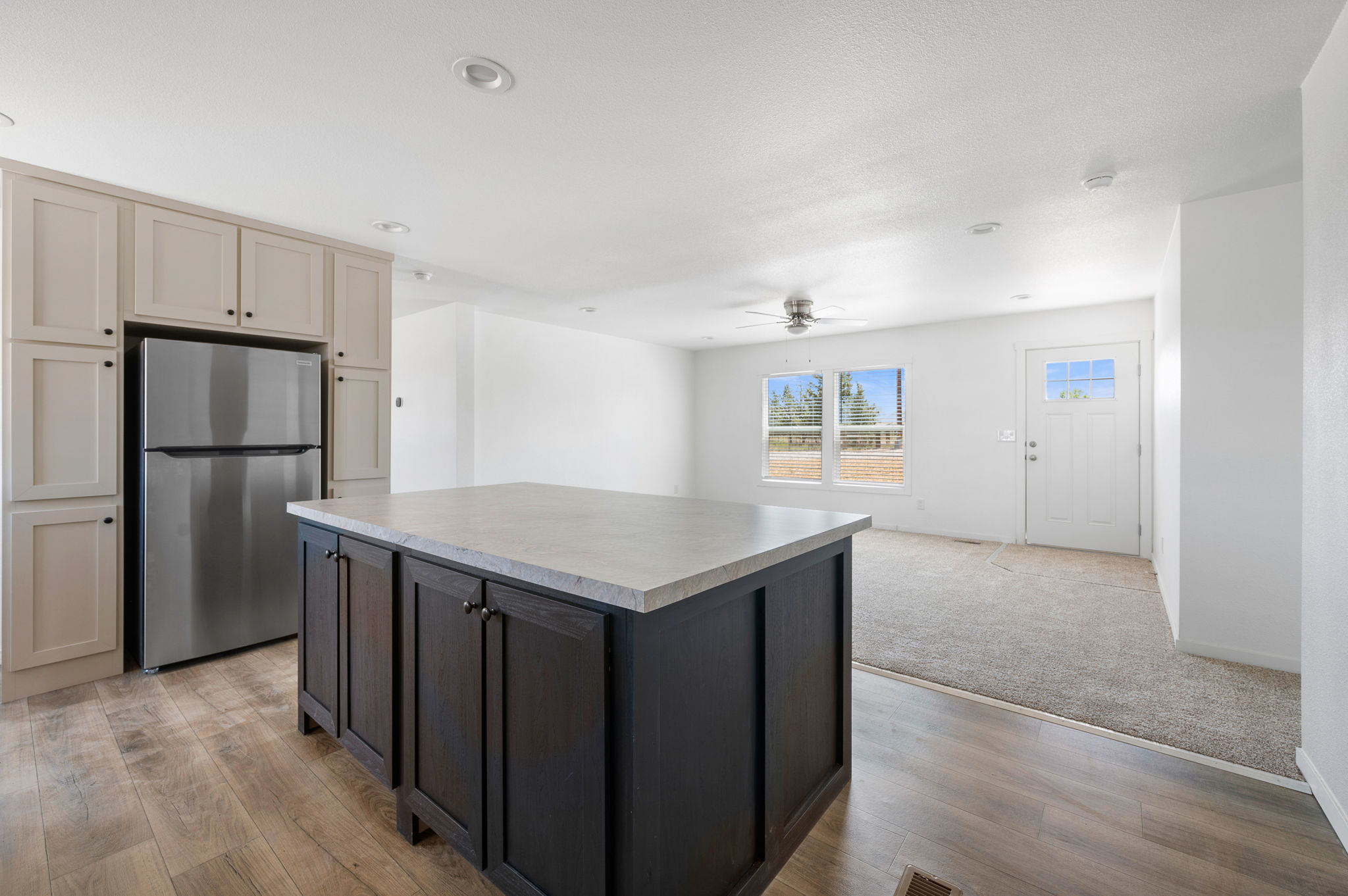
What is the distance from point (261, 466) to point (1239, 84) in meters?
4.54

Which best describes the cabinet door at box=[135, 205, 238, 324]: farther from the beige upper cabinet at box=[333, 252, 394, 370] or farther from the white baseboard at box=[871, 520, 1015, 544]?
the white baseboard at box=[871, 520, 1015, 544]

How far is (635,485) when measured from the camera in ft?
24.3

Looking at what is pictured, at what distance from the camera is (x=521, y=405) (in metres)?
5.94

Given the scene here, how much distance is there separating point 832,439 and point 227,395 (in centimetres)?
595

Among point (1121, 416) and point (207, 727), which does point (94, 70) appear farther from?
point (1121, 416)

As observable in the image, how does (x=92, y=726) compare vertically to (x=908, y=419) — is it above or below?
below

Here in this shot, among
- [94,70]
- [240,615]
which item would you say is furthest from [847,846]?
[94,70]

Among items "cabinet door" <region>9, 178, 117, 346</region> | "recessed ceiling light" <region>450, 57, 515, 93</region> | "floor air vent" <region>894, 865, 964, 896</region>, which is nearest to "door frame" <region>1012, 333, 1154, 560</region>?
"floor air vent" <region>894, 865, 964, 896</region>

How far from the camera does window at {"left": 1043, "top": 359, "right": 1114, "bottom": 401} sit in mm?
5312

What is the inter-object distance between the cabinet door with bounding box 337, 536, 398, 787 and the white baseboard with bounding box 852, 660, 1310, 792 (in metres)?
2.11

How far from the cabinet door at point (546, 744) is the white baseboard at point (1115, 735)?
197cm

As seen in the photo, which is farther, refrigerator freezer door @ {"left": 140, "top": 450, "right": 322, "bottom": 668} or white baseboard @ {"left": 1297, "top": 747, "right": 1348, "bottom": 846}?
refrigerator freezer door @ {"left": 140, "top": 450, "right": 322, "bottom": 668}

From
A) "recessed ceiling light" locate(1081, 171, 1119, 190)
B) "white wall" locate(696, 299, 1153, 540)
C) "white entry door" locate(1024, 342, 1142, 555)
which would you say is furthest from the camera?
"white wall" locate(696, 299, 1153, 540)

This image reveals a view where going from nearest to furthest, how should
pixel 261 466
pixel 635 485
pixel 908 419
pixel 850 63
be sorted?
pixel 850 63 < pixel 261 466 < pixel 908 419 < pixel 635 485
